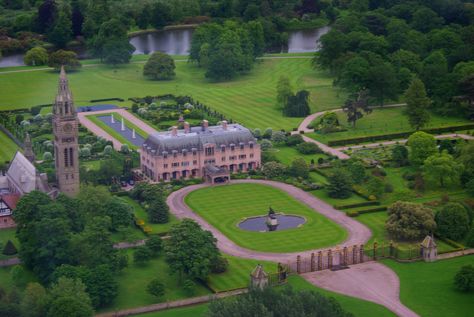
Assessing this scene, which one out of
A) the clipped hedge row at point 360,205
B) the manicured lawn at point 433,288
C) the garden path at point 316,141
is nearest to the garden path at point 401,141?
the garden path at point 316,141

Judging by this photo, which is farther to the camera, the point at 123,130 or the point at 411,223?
the point at 123,130

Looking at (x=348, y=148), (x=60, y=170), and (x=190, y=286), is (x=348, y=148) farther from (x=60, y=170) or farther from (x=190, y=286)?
(x=190, y=286)

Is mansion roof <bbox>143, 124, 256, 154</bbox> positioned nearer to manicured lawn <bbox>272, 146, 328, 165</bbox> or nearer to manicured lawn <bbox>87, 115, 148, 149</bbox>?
manicured lawn <bbox>272, 146, 328, 165</bbox>

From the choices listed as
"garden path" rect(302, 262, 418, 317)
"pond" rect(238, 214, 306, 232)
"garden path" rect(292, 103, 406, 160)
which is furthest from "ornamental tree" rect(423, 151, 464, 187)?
"garden path" rect(302, 262, 418, 317)

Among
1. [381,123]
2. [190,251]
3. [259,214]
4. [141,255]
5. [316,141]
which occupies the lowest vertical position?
[259,214]

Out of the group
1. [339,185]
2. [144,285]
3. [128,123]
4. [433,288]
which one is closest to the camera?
[144,285]

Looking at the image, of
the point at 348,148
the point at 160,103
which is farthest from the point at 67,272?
the point at 160,103

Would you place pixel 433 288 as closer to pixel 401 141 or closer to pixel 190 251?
pixel 190 251

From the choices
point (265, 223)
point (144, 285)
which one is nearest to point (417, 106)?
point (265, 223)
